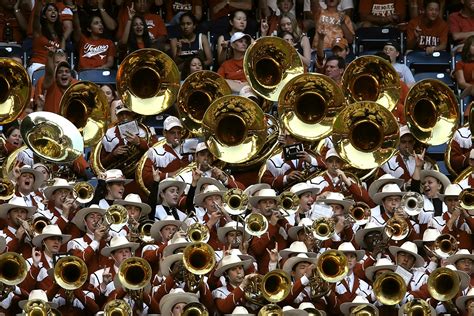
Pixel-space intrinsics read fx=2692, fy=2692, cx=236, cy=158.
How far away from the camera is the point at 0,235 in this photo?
24328mm

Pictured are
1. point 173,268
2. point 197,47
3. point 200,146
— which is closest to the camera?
point 173,268

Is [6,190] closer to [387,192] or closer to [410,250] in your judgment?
[387,192]

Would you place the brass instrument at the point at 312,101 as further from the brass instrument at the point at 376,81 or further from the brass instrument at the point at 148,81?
the brass instrument at the point at 148,81

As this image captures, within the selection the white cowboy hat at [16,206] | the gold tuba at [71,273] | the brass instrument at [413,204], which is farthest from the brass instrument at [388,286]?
the white cowboy hat at [16,206]

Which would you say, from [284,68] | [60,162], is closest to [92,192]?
[60,162]

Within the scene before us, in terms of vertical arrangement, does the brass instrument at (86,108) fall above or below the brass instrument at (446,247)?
above

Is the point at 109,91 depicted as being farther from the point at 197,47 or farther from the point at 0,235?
the point at 0,235

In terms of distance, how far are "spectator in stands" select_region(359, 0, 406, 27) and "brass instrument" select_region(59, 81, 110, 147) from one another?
336cm

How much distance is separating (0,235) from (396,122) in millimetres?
4172

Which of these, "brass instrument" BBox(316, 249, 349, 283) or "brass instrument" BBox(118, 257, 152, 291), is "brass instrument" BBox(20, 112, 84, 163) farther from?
"brass instrument" BBox(316, 249, 349, 283)

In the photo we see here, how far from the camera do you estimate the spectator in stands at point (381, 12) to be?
28188mm

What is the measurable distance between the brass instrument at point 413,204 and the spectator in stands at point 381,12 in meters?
3.62

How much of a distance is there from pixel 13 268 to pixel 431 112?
15.6 ft

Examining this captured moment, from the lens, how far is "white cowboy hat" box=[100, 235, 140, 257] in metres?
24.3
